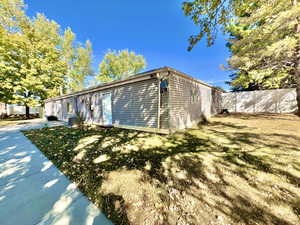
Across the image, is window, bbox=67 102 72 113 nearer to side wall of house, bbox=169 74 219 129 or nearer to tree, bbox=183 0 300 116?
side wall of house, bbox=169 74 219 129


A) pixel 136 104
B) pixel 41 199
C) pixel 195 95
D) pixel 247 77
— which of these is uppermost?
pixel 247 77

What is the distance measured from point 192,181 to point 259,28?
9223mm

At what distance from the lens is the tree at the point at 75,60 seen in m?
16.7

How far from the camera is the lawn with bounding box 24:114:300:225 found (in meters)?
1.48

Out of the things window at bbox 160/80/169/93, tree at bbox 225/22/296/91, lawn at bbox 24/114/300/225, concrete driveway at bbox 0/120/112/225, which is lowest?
concrete driveway at bbox 0/120/112/225

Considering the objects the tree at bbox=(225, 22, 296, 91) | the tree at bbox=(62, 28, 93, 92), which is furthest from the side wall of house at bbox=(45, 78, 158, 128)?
the tree at bbox=(62, 28, 93, 92)

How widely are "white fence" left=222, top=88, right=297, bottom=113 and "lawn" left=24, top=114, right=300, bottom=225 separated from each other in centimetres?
907

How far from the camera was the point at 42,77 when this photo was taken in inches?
532

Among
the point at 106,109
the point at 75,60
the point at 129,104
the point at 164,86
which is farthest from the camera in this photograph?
the point at 75,60

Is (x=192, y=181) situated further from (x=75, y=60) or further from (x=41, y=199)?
(x=75, y=60)

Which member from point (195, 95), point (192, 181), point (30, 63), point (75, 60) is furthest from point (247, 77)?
point (75, 60)

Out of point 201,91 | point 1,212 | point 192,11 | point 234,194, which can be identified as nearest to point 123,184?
point 1,212

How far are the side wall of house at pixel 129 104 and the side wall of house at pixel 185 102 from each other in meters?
0.75

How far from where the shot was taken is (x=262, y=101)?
1071 cm
